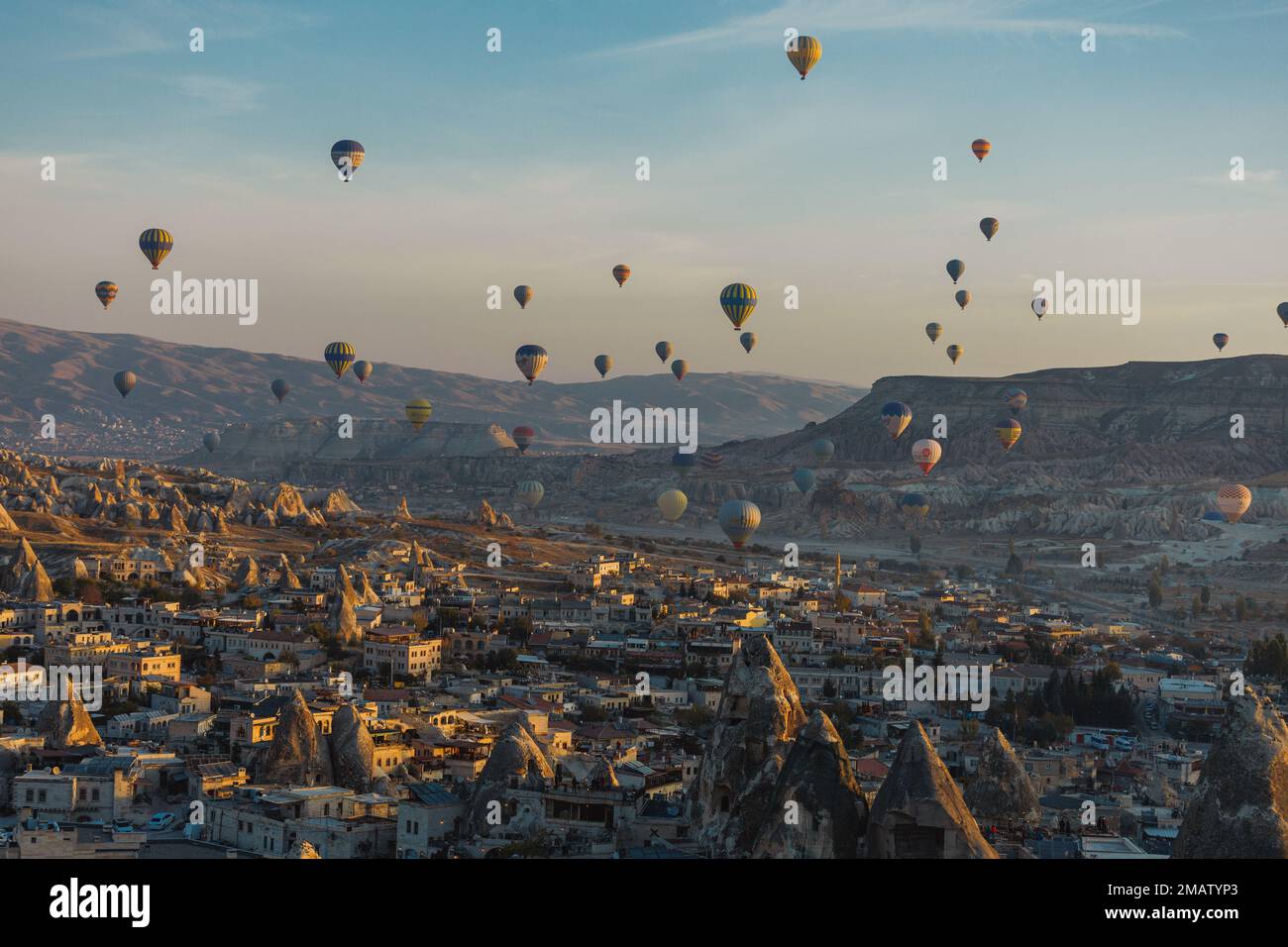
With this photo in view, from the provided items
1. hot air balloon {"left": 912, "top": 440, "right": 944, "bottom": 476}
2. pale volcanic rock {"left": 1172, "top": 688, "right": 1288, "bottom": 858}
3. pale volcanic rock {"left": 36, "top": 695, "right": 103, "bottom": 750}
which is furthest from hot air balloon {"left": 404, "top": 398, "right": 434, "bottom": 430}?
pale volcanic rock {"left": 1172, "top": 688, "right": 1288, "bottom": 858}

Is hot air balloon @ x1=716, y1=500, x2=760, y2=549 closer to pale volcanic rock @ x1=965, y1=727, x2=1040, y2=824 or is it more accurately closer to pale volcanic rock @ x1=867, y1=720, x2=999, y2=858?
pale volcanic rock @ x1=965, y1=727, x2=1040, y2=824

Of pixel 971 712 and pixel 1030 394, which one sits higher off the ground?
pixel 1030 394

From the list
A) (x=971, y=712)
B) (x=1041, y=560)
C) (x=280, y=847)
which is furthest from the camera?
(x=1041, y=560)

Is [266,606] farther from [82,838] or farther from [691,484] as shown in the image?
[691,484]

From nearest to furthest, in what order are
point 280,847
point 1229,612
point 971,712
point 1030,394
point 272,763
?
1. point 280,847
2. point 272,763
3. point 971,712
4. point 1229,612
5. point 1030,394

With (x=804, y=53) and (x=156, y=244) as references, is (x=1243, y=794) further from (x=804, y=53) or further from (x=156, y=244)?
(x=156, y=244)
